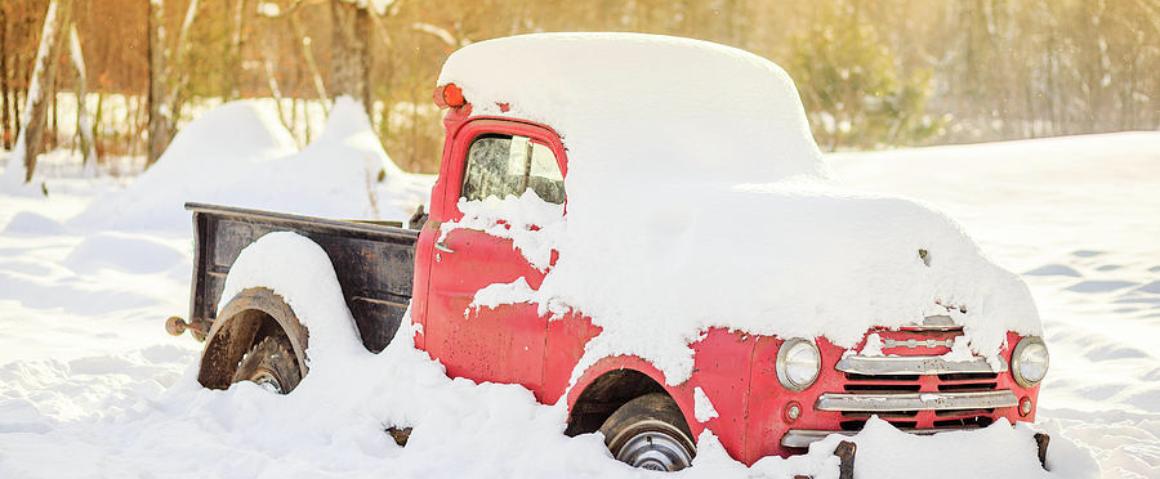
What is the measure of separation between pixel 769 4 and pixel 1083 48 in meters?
18.6

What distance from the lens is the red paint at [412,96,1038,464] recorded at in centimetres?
437

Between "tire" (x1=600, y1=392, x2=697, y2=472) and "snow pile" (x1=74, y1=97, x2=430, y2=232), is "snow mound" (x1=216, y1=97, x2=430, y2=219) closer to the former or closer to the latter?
"snow pile" (x1=74, y1=97, x2=430, y2=232)

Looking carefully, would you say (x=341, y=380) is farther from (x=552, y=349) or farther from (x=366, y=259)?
(x=552, y=349)

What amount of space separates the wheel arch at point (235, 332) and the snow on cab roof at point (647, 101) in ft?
5.35

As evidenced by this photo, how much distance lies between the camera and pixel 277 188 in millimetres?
18016

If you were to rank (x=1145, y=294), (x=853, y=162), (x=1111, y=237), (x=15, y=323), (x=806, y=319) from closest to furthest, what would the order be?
(x=806, y=319)
(x=15, y=323)
(x=1145, y=294)
(x=1111, y=237)
(x=853, y=162)

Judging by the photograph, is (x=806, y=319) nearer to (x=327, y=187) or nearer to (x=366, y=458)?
(x=366, y=458)

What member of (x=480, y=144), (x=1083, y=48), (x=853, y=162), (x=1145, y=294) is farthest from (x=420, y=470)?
(x=1083, y=48)

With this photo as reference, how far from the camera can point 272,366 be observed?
22.1ft

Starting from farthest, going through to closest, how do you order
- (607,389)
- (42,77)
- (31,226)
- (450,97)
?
(42,77), (31,226), (450,97), (607,389)

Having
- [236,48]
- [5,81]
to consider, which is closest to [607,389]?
[236,48]

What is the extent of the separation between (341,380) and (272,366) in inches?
32.2

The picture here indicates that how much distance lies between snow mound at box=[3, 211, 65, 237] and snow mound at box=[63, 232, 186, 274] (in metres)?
3.29

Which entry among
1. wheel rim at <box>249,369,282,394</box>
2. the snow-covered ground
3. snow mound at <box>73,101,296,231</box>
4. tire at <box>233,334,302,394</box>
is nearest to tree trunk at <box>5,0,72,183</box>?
the snow-covered ground
